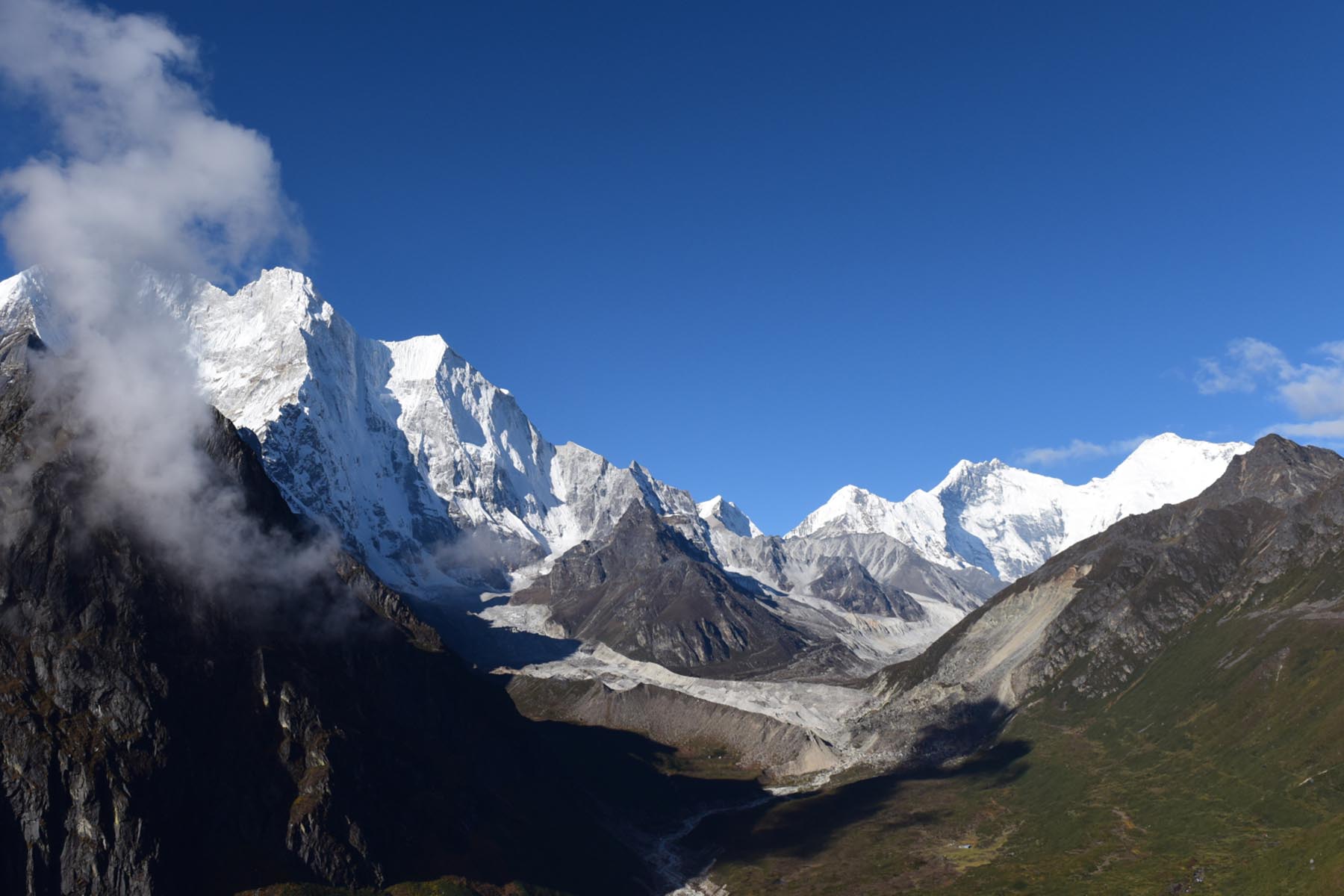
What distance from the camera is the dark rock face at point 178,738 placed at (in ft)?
405

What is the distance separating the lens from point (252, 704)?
150250 mm

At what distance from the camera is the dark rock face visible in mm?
123438

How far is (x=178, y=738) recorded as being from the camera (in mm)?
135375

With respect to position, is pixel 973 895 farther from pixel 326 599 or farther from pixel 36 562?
pixel 36 562

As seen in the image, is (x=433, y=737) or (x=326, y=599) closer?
(x=326, y=599)

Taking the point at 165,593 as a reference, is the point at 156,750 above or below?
below

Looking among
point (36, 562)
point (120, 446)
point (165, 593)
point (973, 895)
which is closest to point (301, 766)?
point (165, 593)

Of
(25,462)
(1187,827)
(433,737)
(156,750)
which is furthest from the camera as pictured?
(433,737)

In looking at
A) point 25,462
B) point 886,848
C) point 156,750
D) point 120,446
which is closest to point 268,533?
point 120,446

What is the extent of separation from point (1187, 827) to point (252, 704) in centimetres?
15693

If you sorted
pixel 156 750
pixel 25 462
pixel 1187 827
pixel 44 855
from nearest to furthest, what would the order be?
pixel 44 855
pixel 156 750
pixel 25 462
pixel 1187 827

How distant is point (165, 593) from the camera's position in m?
150

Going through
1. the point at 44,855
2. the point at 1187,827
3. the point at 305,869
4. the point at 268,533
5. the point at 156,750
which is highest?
the point at 268,533

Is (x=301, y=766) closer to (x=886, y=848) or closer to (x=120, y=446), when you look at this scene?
(x=120, y=446)
